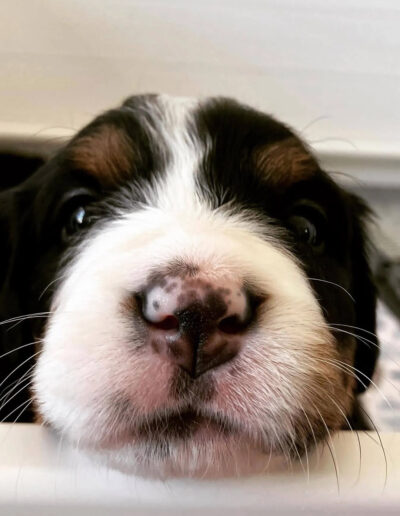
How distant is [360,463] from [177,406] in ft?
0.69

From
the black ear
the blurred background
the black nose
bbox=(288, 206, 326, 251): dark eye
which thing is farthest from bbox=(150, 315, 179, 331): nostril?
the blurred background

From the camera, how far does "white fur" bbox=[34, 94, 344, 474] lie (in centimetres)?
81

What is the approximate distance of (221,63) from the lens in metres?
2.60

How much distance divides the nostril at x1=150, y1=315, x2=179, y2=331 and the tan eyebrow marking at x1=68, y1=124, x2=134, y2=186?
439 mm

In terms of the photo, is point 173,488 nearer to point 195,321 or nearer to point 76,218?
point 195,321

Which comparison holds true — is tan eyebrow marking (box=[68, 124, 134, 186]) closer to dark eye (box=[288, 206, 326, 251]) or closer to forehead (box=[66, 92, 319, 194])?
forehead (box=[66, 92, 319, 194])

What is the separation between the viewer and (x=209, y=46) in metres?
2.58

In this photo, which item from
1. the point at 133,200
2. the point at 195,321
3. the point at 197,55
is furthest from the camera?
the point at 197,55

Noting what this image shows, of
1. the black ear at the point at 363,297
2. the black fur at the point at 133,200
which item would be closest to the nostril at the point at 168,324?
the black fur at the point at 133,200

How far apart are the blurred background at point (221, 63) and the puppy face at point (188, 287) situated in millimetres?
1176

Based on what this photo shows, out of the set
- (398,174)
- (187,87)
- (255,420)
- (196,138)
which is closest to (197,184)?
(196,138)

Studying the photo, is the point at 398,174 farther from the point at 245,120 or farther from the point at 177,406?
the point at 177,406

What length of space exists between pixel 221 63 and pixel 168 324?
1963mm

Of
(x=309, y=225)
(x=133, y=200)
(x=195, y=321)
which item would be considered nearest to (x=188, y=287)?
(x=195, y=321)
